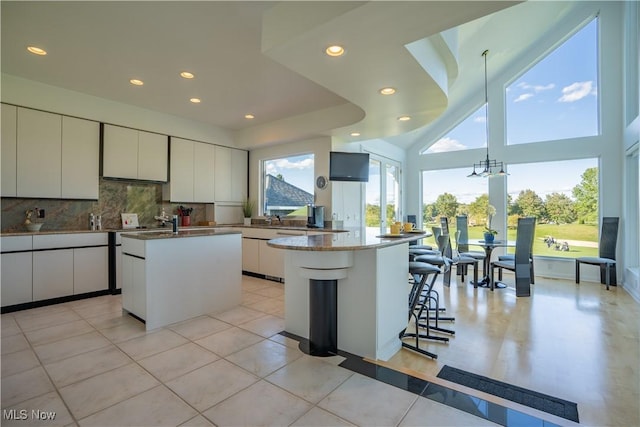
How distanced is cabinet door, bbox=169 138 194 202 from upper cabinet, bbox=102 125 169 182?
130 mm

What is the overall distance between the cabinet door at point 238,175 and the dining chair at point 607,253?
20.7 ft

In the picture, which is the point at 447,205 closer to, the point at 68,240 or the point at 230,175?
the point at 230,175

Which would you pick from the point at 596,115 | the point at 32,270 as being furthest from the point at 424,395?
the point at 596,115

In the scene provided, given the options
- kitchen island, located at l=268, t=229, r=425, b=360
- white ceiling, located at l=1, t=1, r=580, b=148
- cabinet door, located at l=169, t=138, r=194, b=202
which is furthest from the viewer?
cabinet door, located at l=169, t=138, r=194, b=202

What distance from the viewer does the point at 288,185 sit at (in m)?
5.76

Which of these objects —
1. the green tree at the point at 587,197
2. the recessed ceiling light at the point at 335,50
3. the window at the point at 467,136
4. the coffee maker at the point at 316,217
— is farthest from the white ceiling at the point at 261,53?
the green tree at the point at 587,197

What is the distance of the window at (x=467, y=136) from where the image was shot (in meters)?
6.28

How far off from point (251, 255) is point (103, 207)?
2.42m

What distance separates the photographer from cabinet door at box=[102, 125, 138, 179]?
4.29 meters

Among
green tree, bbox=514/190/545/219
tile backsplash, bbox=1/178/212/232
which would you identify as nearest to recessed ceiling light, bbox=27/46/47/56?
tile backsplash, bbox=1/178/212/232

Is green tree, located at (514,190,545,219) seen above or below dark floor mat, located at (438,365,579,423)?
above

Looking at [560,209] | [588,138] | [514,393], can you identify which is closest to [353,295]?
[514,393]

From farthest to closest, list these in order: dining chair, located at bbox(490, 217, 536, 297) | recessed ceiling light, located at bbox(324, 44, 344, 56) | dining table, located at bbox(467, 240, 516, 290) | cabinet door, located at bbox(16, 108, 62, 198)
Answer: dining table, located at bbox(467, 240, 516, 290) < dining chair, located at bbox(490, 217, 536, 297) < cabinet door, located at bbox(16, 108, 62, 198) < recessed ceiling light, located at bbox(324, 44, 344, 56)

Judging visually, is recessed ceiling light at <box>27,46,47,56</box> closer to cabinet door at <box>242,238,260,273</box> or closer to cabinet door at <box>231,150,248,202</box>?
cabinet door at <box>231,150,248,202</box>
